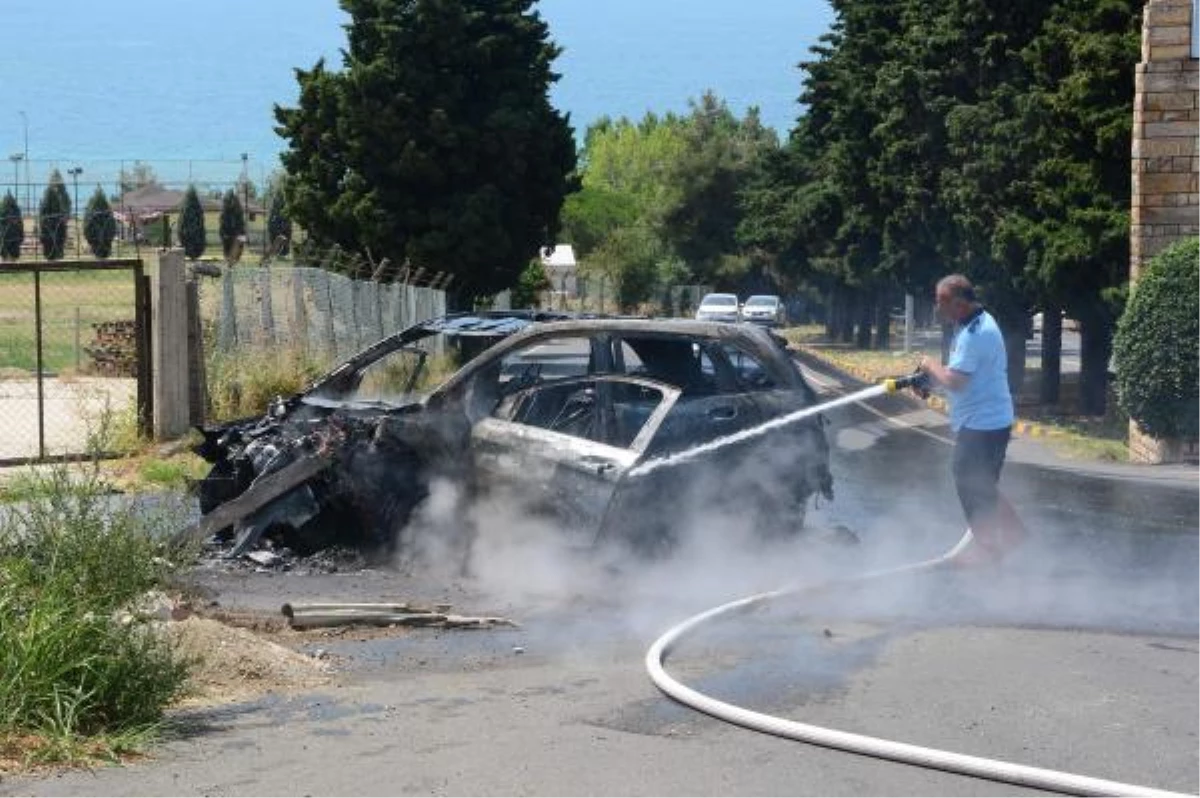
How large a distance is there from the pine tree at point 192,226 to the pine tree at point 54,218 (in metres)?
4.60

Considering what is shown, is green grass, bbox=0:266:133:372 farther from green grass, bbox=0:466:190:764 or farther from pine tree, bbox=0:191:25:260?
green grass, bbox=0:466:190:764

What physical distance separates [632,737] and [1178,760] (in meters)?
2.10

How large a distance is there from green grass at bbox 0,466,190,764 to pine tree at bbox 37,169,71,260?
51.3 meters

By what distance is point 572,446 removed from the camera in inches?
416

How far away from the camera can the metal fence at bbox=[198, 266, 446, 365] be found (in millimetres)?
20750

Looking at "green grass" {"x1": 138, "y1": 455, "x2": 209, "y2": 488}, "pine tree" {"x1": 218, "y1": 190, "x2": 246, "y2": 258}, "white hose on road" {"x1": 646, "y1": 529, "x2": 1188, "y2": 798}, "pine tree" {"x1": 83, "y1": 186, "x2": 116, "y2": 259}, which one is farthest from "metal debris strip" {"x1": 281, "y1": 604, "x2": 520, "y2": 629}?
"pine tree" {"x1": 218, "y1": 190, "x2": 246, "y2": 258}

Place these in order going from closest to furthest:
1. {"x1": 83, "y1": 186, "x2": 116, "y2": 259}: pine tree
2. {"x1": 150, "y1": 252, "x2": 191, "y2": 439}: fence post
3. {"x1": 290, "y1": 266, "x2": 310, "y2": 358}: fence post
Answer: {"x1": 150, "y1": 252, "x2": 191, "y2": 439}: fence post → {"x1": 290, "y1": 266, "x2": 310, "y2": 358}: fence post → {"x1": 83, "y1": 186, "x2": 116, "y2": 259}: pine tree

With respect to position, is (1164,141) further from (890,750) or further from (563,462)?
(890,750)

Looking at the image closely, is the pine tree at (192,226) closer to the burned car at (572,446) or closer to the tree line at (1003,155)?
the tree line at (1003,155)

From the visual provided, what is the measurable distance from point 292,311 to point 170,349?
→ 471cm

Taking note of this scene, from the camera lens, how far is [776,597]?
9.71m

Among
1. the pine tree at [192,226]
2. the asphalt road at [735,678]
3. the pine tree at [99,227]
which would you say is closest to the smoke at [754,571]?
the asphalt road at [735,678]

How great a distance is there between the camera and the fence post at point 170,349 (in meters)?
18.4

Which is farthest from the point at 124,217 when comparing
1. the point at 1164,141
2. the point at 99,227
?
the point at 1164,141
